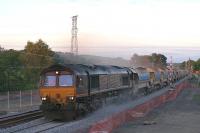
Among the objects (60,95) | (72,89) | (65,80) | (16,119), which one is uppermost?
(65,80)

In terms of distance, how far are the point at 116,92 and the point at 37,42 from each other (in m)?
31.8

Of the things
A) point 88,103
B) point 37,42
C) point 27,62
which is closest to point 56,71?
point 88,103

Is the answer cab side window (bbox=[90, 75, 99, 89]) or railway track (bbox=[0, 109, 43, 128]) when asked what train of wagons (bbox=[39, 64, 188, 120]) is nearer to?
cab side window (bbox=[90, 75, 99, 89])

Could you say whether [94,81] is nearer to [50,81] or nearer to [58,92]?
[50,81]

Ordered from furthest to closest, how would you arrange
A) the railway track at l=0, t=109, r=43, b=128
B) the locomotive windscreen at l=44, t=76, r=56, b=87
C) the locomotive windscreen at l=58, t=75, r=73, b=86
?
the locomotive windscreen at l=44, t=76, r=56, b=87, the locomotive windscreen at l=58, t=75, r=73, b=86, the railway track at l=0, t=109, r=43, b=128

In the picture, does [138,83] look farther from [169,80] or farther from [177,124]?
[169,80]

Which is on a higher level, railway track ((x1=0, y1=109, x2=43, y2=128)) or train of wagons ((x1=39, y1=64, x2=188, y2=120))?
train of wagons ((x1=39, y1=64, x2=188, y2=120))

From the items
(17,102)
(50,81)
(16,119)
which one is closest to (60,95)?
(50,81)

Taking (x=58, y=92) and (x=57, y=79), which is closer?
(x=58, y=92)

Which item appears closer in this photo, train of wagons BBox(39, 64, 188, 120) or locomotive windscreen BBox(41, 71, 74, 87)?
train of wagons BBox(39, 64, 188, 120)

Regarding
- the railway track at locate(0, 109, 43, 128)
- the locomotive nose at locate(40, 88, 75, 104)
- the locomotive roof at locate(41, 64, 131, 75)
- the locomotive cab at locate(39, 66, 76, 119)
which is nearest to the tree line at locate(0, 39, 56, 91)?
the locomotive roof at locate(41, 64, 131, 75)

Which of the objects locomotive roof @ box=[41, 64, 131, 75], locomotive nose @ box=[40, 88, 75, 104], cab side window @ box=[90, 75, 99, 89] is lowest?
locomotive nose @ box=[40, 88, 75, 104]

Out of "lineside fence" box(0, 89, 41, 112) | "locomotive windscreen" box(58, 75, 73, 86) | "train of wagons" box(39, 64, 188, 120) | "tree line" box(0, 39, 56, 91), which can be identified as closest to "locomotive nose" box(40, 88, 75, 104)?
"train of wagons" box(39, 64, 188, 120)

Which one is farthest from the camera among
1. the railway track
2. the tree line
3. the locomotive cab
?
the tree line
